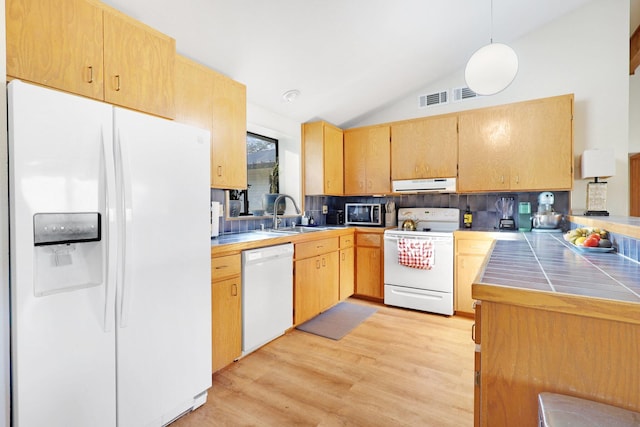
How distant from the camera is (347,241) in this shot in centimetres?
365

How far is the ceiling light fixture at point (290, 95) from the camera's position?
3.14 meters

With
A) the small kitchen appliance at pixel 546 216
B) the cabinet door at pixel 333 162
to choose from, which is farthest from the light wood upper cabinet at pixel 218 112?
the small kitchen appliance at pixel 546 216

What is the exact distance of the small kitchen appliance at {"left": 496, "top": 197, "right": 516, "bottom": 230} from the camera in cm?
331

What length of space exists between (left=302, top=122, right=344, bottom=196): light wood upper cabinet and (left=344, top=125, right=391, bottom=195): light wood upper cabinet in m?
0.26

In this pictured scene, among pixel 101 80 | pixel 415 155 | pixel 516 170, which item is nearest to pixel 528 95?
pixel 516 170

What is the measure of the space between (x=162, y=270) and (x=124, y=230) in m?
0.29

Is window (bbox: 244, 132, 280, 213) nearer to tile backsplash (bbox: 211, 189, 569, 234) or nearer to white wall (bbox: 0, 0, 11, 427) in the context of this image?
tile backsplash (bbox: 211, 189, 569, 234)

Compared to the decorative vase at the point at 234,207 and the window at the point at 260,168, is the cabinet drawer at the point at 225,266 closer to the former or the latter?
the decorative vase at the point at 234,207

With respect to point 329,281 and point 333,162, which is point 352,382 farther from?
point 333,162

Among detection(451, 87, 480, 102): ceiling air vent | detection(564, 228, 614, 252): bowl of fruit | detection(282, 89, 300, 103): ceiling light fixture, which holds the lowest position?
detection(564, 228, 614, 252): bowl of fruit

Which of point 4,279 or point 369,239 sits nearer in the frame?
point 4,279

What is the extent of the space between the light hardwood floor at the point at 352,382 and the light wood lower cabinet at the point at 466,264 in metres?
0.35

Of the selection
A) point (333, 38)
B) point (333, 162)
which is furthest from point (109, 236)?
point (333, 162)

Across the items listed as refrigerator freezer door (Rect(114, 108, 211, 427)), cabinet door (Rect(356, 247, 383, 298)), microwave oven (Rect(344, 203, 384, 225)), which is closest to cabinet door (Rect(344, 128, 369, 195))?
microwave oven (Rect(344, 203, 384, 225))
